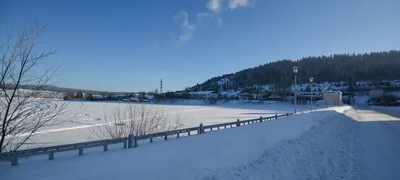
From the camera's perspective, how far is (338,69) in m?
168

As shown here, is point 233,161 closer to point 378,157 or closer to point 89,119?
point 378,157

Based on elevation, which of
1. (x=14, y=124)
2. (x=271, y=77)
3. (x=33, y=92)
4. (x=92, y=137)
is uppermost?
(x=271, y=77)

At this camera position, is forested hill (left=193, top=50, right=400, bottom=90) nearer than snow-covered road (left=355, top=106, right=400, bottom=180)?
No

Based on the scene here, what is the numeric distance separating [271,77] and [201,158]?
590 ft

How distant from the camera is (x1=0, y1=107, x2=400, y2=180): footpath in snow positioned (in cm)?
668

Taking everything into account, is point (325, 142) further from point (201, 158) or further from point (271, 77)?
point (271, 77)

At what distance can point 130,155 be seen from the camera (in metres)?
8.19

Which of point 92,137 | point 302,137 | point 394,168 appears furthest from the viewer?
point 92,137

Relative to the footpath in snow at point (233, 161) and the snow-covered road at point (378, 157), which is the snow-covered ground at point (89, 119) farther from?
the snow-covered road at point (378, 157)

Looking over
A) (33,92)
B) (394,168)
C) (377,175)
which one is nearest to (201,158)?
(33,92)

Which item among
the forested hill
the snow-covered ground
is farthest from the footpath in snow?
the forested hill

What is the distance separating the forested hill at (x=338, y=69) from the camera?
501 feet

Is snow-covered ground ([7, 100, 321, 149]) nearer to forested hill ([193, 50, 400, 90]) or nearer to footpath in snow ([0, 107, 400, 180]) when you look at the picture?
footpath in snow ([0, 107, 400, 180])

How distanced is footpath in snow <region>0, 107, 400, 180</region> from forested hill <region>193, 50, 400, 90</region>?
151 meters
